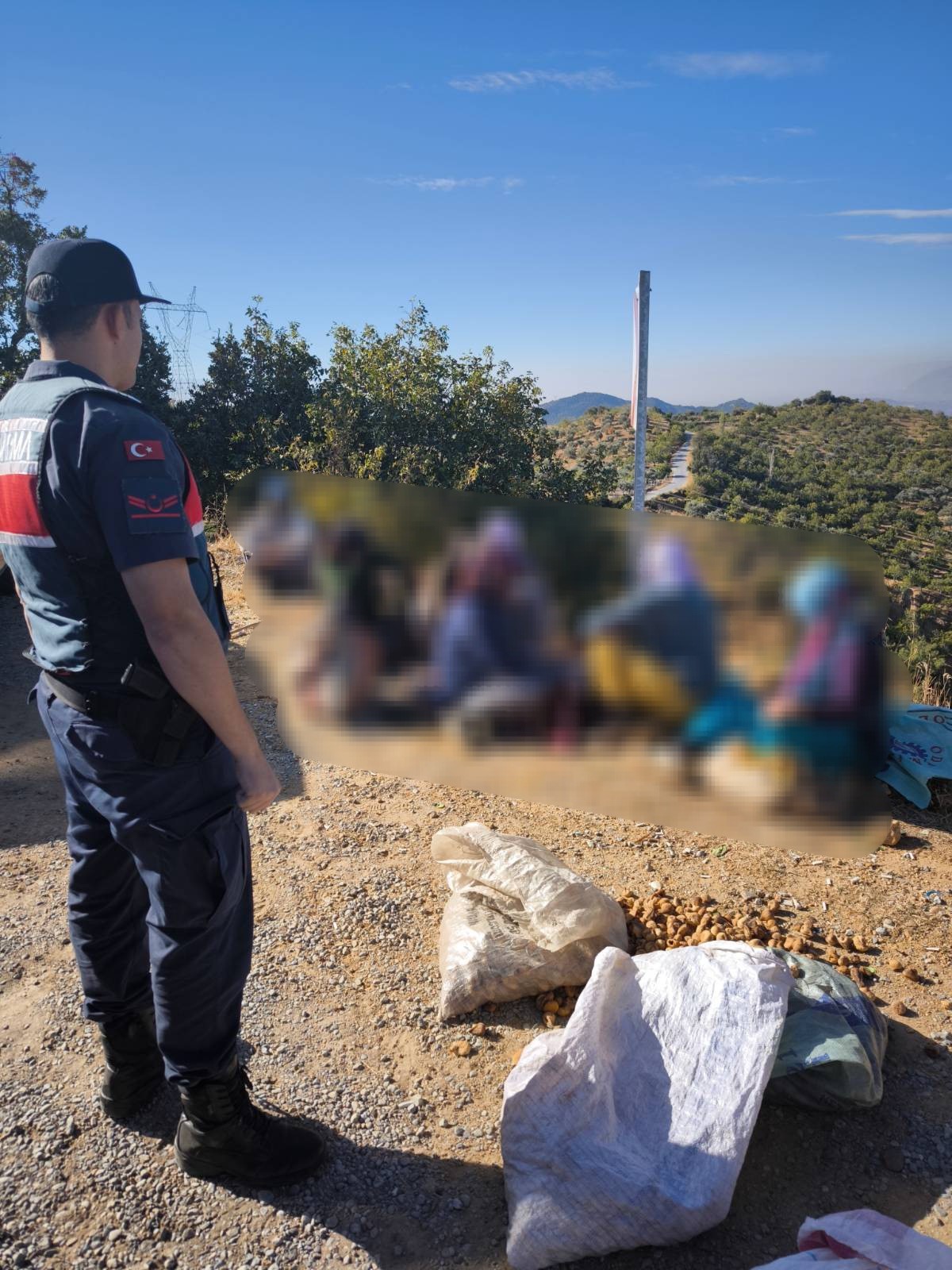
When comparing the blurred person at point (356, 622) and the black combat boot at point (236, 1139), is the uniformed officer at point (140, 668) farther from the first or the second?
the blurred person at point (356, 622)

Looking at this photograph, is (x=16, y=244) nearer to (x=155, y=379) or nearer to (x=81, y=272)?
(x=155, y=379)

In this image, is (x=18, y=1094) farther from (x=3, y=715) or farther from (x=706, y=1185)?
(x=3, y=715)

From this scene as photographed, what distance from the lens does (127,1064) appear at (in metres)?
2.16

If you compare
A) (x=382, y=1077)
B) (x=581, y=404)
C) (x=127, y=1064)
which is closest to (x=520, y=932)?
(x=382, y=1077)

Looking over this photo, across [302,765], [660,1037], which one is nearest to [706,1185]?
[660,1037]

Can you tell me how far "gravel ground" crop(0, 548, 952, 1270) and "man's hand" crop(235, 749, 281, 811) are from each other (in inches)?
39.4

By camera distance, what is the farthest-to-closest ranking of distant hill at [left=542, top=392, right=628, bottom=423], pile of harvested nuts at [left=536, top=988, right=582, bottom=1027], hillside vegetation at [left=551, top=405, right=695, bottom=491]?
distant hill at [left=542, top=392, right=628, bottom=423]
hillside vegetation at [left=551, top=405, right=695, bottom=491]
pile of harvested nuts at [left=536, top=988, right=582, bottom=1027]

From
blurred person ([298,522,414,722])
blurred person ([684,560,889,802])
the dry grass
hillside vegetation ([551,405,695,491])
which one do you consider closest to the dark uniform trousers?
blurred person ([298,522,414,722])

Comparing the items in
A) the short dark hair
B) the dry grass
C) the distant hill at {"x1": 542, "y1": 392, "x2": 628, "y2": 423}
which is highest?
the distant hill at {"x1": 542, "y1": 392, "x2": 628, "y2": 423}

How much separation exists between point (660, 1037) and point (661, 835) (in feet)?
5.30

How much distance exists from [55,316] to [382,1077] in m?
2.14

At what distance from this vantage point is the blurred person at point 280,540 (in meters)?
1.82

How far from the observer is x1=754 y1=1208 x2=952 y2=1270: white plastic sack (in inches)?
59.3

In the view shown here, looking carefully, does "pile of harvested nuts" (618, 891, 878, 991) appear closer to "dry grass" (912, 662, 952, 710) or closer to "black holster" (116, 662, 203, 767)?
"black holster" (116, 662, 203, 767)
